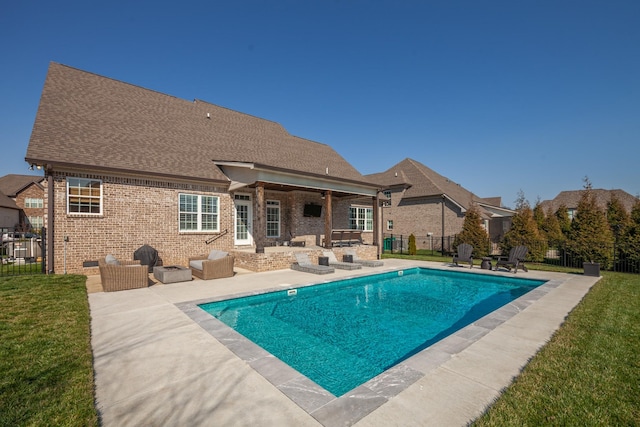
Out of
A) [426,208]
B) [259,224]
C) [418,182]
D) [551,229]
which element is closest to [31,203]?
[259,224]

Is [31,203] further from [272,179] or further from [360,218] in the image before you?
[360,218]

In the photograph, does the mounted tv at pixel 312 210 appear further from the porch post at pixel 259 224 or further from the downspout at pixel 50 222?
the downspout at pixel 50 222

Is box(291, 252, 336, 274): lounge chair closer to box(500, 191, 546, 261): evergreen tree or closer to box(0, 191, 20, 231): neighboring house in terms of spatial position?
box(500, 191, 546, 261): evergreen tree

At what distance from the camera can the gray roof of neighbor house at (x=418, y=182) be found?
83.0 feet

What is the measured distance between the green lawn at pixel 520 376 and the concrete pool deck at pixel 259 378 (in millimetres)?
185

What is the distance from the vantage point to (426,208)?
26.0 metres

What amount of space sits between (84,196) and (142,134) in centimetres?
408

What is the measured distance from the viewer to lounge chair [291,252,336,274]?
38.1ft

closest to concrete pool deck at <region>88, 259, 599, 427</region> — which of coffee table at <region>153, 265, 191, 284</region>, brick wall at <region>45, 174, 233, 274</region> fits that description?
coffee table at <region>153, 265, 191, 284</region>

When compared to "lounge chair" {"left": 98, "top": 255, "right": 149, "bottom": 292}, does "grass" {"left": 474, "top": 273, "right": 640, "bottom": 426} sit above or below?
below

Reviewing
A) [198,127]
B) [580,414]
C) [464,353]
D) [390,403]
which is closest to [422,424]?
[390,403]

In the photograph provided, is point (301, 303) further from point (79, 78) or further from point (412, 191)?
point (412, 191)

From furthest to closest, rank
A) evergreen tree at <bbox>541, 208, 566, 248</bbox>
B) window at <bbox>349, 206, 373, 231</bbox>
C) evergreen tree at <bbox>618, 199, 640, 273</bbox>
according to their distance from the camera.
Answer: window at <bbox>349, 206, 373, 231</bbox> < evergreen tree at <bbox>541, 208, 566, 248</bbox> < evergreen tree at <bbox>618, 199, 640, 273</bbox>

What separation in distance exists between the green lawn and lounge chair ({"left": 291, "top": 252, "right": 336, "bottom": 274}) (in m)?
7.38
